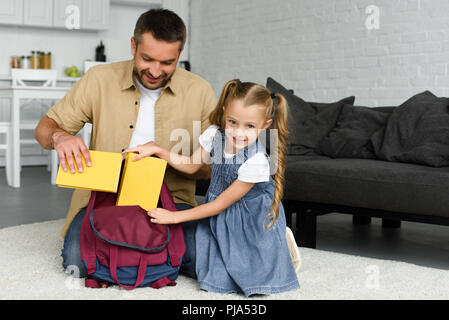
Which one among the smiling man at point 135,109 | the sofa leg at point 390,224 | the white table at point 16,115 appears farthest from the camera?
the white table at point 16,115

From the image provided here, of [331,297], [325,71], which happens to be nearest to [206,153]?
[331,297]

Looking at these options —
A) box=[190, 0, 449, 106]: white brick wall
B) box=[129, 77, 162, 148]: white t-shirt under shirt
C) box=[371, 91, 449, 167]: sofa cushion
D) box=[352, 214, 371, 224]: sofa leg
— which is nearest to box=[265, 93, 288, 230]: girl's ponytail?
box=[129, 77, 162, 148]: white t-shirt under shirt

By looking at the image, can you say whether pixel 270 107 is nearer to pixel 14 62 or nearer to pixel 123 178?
pixel 123 178

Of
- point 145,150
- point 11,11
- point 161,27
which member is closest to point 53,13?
point 11,11

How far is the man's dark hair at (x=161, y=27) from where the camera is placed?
195 centimetres

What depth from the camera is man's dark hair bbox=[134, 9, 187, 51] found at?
76.6 inches

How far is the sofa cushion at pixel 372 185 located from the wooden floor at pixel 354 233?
0.27m

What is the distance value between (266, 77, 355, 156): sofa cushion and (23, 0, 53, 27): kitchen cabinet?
135 inches

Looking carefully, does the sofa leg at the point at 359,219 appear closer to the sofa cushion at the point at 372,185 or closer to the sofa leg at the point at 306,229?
the sofa cushion at the point at 372,185

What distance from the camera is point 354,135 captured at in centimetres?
328

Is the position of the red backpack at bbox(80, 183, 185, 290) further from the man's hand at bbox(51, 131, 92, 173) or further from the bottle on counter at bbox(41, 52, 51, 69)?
the bottle on counter at bbox(41, 52, 51, 69)

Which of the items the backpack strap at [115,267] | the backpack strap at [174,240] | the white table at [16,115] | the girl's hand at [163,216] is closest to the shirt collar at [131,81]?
the backpack strap at [174,240]

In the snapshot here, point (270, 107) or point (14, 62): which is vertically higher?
point (14, 62)

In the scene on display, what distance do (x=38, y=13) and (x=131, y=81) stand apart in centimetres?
449
